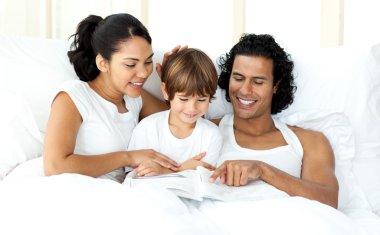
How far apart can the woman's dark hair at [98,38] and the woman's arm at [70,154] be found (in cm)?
21

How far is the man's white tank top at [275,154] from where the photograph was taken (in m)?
1.92

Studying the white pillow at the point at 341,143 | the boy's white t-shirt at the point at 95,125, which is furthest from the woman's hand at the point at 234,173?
the white pillow at the point at 341,143

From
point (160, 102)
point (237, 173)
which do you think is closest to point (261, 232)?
point (237, 173)

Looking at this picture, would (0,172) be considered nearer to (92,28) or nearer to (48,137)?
(48,137)

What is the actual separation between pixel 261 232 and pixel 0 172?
97 centimetres

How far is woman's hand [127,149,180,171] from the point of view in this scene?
1.71 metres

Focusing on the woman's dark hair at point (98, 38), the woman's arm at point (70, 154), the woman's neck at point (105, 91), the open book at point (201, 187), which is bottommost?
the open book at point (201, 187)

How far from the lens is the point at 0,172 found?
6.08 ft

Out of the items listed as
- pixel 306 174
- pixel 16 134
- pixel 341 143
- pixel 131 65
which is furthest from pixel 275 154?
pixel 16 134

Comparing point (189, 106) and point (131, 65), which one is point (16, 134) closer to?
point (131, 65)

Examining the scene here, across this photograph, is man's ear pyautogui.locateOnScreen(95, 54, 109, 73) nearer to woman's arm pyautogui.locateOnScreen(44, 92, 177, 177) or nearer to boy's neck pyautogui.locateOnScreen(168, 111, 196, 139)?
woman's arm pyautogui.locateOnScreen(44, 92, 177, 177)

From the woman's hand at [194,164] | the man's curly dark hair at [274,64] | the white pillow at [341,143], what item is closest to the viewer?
the woman's hand at [194,164]

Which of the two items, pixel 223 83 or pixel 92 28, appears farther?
pixel 223 83

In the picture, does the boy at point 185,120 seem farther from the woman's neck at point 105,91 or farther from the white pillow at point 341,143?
the white pillow at point 341,143
